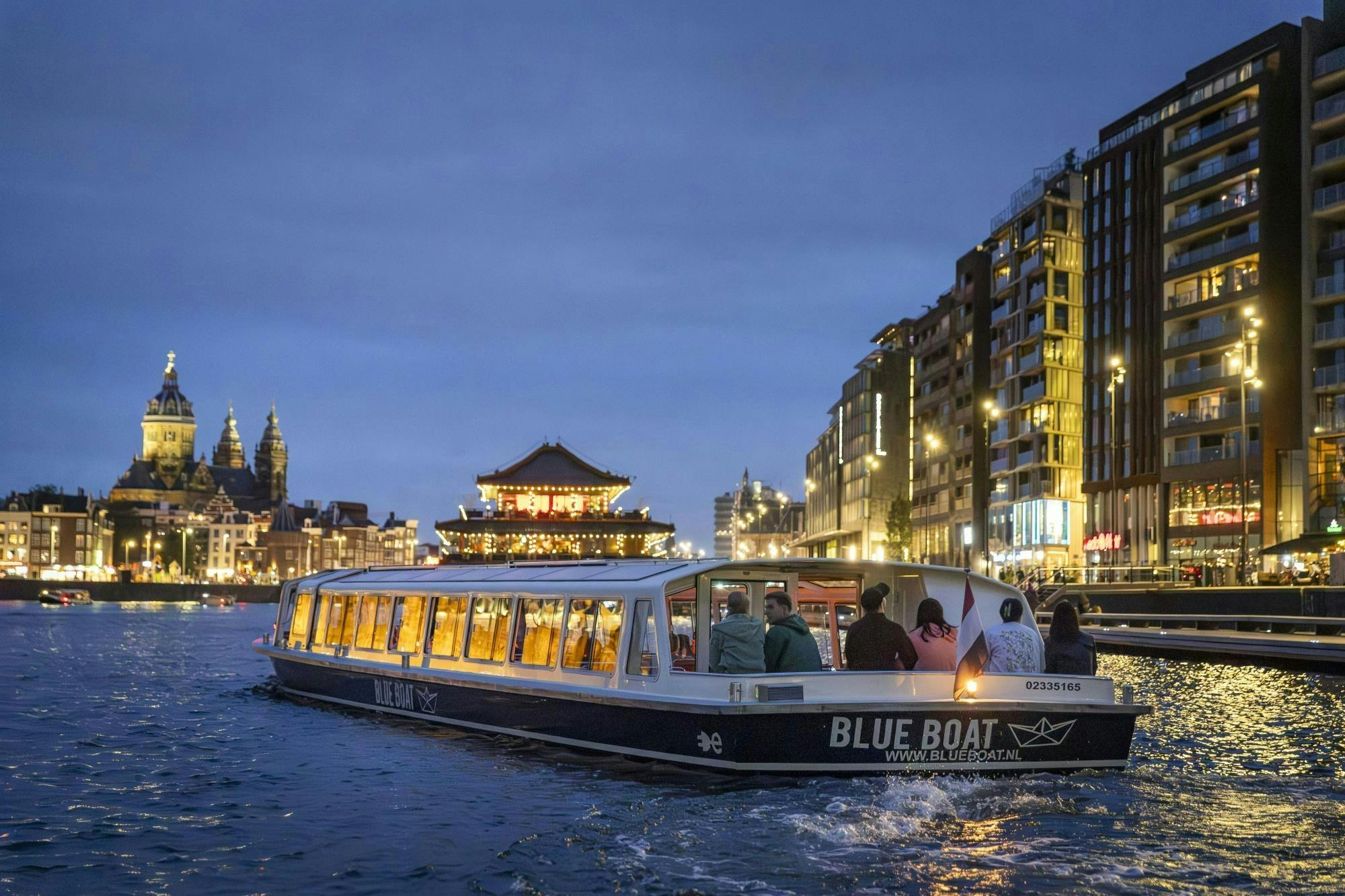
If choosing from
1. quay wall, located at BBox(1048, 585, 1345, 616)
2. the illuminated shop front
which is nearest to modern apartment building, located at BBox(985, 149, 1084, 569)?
the illuminated shop front

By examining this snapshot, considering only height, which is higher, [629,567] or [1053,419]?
[1053,419]

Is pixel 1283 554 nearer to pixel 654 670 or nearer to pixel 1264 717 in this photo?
pixel 1264 717

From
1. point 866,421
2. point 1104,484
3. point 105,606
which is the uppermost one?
point 866,421

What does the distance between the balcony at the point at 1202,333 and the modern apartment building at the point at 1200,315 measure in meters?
0.11

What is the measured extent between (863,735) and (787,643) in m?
1.58

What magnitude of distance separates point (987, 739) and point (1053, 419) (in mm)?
73665

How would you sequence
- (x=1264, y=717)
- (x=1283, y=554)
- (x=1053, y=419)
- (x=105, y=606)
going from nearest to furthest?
(x=1264, y=717)
(x=1283, y=554)
(x=1053, y=419)
(x=105, y=606)

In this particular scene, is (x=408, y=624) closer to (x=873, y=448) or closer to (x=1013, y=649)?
(x=1013, y=649)

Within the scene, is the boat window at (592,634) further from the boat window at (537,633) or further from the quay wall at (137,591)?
the quay wall at (137,591)

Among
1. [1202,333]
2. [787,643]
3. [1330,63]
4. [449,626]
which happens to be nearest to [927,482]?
[1202,333]

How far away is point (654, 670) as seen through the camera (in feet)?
57.1

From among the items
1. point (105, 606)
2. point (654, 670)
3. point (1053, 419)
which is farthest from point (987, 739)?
point (105, 606)

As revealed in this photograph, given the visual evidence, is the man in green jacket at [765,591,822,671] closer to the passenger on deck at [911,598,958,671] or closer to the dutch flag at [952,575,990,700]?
the passenger on deck at [911,598,958,671]

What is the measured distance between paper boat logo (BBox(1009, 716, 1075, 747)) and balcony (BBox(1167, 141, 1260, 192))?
59807 mm
